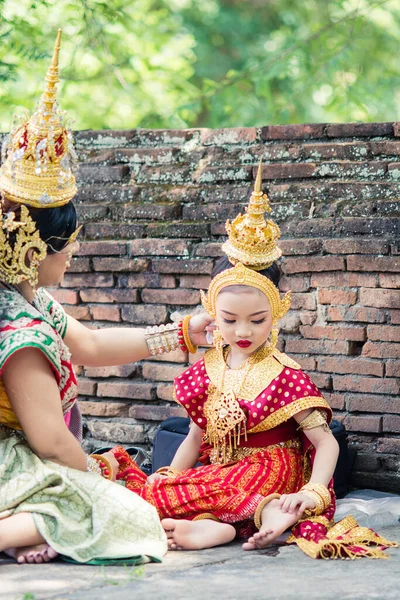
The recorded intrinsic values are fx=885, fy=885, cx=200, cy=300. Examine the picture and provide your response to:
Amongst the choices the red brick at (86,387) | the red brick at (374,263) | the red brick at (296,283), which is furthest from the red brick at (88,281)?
the red brick at (374,263)

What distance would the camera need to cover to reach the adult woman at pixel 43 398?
2992 millimetres

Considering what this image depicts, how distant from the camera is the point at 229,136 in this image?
4.41 m

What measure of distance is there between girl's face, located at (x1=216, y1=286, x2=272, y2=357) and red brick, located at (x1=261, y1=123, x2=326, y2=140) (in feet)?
3.75

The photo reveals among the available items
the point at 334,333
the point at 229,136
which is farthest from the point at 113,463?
the point at 229,136

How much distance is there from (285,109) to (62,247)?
5.74 m

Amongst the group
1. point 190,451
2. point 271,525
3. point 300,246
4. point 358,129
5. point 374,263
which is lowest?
point 271,525

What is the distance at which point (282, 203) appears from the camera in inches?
167

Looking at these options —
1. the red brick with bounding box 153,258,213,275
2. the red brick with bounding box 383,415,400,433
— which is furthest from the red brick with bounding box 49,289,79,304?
Answer: the red brick with bounding box 383,415,400,433

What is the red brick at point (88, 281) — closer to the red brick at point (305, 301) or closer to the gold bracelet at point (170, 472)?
the red brick at point (305, 301)

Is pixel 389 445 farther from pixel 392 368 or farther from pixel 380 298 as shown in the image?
pixel 380 298

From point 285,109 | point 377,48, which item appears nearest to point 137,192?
point 285,109

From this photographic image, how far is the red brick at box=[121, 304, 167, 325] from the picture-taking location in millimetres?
4441

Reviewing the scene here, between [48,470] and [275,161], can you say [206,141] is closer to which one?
[275,161]

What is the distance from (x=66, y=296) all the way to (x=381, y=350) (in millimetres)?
1665
